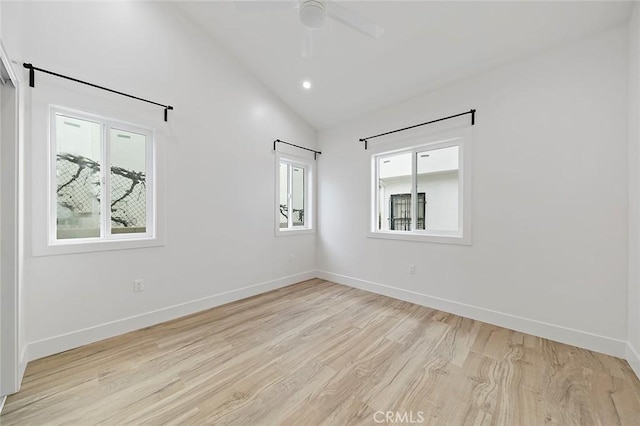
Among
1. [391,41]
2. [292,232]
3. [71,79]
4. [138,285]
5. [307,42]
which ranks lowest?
[138,285]

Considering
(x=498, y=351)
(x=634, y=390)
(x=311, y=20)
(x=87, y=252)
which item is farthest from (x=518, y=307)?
(x=87, y=252)

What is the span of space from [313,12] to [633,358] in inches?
139

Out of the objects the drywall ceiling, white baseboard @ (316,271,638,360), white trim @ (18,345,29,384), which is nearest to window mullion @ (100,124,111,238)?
white trim @ (18,345,29,384)

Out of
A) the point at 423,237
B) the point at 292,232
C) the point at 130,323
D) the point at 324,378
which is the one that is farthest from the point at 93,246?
the point at 423,237

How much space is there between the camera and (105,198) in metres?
2.50

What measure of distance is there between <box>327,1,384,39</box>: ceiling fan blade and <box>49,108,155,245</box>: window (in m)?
2.21

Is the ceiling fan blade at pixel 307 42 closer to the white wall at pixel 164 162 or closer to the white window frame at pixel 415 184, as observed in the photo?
the white wall at pixel 164 162

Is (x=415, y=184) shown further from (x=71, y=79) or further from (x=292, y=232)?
(x=71, y=79)

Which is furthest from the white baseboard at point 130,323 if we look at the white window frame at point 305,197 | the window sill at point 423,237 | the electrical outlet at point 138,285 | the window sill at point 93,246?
the window sill at point 423,237

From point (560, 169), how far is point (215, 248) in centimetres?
374

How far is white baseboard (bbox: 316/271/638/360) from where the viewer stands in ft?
7.12

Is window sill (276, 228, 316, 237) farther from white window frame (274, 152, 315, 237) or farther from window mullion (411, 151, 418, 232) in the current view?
window mullion (411, 151, 418, 232)

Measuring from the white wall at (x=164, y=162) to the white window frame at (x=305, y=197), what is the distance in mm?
113

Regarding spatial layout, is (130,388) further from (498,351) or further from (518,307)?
(518,307)
